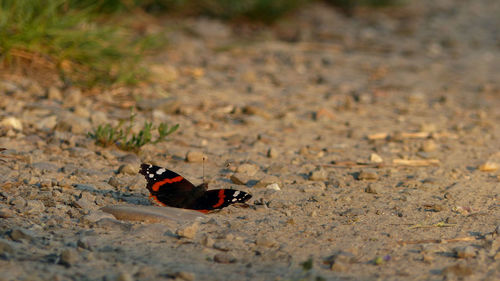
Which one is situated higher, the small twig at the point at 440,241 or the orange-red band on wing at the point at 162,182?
the orange-red band on wing at the point at 162,182

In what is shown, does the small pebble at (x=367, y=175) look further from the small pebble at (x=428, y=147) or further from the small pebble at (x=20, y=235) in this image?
the small pebble at (x=20, y=235)

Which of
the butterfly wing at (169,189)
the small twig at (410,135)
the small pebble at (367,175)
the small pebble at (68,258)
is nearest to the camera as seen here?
the small pebble at (68,258)

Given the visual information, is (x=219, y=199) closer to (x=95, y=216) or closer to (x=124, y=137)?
(x=95, y=216)

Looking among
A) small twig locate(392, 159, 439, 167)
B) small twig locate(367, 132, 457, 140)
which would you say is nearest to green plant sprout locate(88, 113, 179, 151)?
small twig locate(392, 159, 439, 167)

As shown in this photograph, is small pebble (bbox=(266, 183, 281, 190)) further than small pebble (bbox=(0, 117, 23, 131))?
No

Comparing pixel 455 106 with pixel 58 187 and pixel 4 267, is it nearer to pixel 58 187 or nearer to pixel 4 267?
pixel 58 187

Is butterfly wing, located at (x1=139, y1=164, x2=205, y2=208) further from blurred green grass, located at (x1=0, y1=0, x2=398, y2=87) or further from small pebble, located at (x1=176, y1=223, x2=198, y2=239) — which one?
blurred green grass, located at (x1=0, y1=0, x2=398, y2=87)

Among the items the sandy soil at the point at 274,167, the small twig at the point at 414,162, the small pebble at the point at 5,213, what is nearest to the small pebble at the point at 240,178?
the sandy soil at the point at 274,167

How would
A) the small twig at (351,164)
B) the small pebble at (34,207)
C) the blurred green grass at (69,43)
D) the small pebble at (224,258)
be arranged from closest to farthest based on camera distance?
1. the small pebble at (224,258)
2. the small pebble at (34,207)
3. the small twig at (351,164)
4. the blurred green grass at (69,43)

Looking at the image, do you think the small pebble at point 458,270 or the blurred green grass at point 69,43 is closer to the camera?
the small pebble at point 458,270
